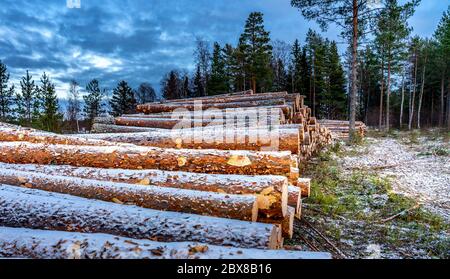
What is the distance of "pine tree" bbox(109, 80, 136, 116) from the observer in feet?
135

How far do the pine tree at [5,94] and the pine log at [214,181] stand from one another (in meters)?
34.6

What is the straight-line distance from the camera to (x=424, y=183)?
6.92 metres

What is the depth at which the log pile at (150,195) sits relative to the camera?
7.15 ft

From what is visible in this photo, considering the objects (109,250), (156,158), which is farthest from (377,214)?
(109,250)

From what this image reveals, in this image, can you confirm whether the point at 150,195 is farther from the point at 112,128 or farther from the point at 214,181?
the point at 112,128

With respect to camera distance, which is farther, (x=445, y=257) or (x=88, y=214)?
(x=445, y=257)

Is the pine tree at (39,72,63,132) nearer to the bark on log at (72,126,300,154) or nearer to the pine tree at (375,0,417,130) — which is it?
the bark on log at (72,126,300,154)

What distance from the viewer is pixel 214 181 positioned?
10.8 ft

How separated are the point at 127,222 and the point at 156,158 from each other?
152 centimetres

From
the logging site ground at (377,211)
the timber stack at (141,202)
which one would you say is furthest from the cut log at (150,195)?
the logging site ground at (377,211)
